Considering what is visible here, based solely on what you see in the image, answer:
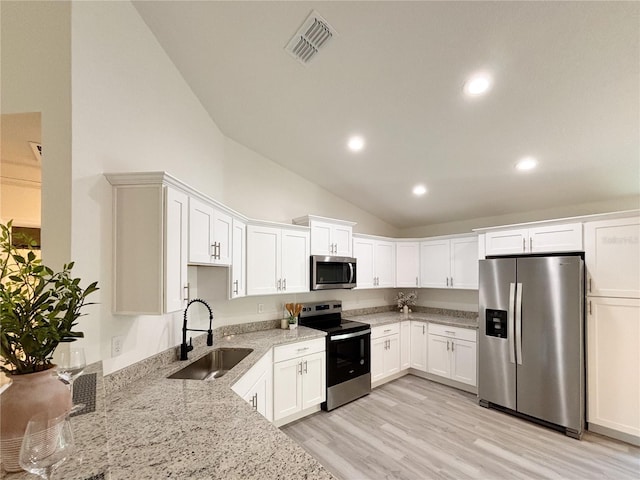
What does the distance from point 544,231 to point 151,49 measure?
4.24 m

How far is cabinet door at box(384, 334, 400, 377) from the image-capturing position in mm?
4223

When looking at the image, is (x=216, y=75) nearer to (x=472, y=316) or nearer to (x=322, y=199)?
(x=322, y=199)

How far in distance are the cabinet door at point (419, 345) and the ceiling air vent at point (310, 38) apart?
3.96m

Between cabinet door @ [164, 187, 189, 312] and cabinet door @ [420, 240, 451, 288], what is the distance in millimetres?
3857

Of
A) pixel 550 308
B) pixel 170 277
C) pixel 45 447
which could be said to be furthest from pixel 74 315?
pixel 550 308

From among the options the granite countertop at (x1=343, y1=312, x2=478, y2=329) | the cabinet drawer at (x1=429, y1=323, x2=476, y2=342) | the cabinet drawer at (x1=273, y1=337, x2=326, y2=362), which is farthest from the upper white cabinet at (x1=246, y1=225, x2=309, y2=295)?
the cabinet drawer at (x1=429, y1=323, x2=476, y2=342)

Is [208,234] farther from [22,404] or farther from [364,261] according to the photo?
[364,261]

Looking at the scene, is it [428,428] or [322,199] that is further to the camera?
[322,199]

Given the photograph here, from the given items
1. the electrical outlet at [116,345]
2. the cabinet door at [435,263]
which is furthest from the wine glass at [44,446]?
the cabinet door at [435,263]

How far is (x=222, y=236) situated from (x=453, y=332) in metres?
→ 3.48

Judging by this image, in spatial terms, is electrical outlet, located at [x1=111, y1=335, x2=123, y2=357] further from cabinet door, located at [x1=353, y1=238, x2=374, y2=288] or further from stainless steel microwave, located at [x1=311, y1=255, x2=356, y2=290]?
cabinet door, located at [x1=353, y1=238, x2=374, y2=288]

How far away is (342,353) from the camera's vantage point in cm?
362

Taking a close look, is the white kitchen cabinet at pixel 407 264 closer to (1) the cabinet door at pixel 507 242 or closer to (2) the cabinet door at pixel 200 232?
(1) the cabinet door at pixel 507 242

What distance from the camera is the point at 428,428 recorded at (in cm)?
305
